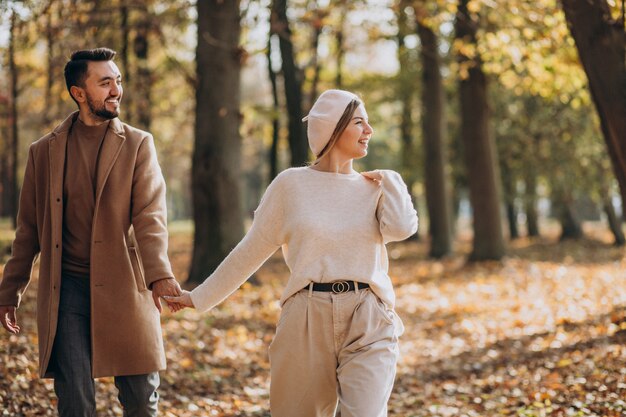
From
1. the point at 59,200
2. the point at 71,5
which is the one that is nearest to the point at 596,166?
the point at 71,5

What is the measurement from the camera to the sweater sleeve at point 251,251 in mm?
4461

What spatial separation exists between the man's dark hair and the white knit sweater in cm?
122

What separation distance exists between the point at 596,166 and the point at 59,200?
78.2ft

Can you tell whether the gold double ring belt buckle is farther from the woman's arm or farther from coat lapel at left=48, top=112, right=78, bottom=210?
coat lapel at left=48, top=112, right=78, bottom=210

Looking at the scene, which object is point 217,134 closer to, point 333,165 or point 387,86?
point 333,165

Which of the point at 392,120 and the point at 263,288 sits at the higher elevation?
the point at 392,120

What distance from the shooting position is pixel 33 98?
24391 mm

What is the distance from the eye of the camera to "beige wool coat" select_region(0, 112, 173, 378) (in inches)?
174

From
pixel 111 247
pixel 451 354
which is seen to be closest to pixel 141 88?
pixel 451 354

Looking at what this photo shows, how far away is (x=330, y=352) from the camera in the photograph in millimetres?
4242

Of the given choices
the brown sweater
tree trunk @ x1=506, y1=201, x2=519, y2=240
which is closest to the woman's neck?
the brown sweater

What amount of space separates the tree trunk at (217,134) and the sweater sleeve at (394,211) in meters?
8.88

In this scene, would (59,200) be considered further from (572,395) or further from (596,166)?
(596,166)

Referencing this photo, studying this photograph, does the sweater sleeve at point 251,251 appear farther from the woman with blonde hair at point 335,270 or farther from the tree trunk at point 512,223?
the tree trunk at point 512,223
